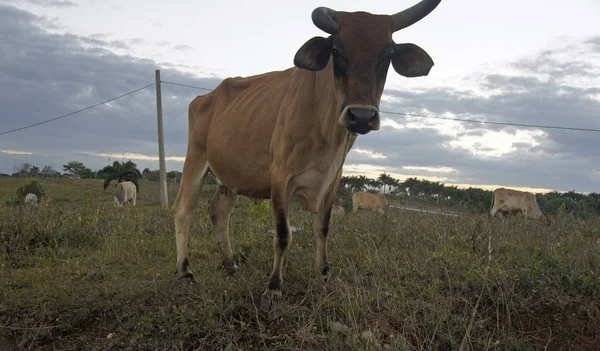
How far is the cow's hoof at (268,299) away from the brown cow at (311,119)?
0.01 metres

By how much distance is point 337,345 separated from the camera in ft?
12.2

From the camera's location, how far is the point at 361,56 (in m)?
4.19

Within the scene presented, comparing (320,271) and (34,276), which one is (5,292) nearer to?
(34,276)

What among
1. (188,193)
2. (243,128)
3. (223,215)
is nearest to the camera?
(243,128)

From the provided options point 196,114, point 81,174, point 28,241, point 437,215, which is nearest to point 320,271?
point 196,114

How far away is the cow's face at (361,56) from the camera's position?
3.94 metres

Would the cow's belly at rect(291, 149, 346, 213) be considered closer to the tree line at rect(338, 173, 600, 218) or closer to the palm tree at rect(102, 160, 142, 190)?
the tree line at rect(338, 173, 600, 218)

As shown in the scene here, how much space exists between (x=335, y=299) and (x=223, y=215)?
2525 millimetres

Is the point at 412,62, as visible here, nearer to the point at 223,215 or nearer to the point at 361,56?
the point at 361,56

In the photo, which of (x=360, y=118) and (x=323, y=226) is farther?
(x=323, y=226)

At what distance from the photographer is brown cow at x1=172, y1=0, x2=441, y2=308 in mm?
4215

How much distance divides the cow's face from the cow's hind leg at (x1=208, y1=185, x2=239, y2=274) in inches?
102

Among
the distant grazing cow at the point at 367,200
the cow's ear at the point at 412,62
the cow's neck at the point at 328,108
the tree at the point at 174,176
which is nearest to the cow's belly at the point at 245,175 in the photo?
the cow's neck at the point at 328,108

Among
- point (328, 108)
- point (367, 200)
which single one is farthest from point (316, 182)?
point (367, 200)
